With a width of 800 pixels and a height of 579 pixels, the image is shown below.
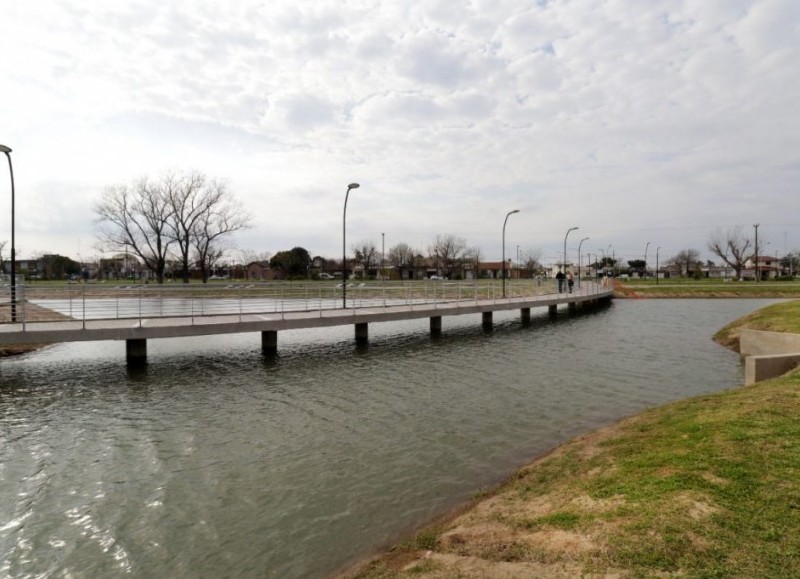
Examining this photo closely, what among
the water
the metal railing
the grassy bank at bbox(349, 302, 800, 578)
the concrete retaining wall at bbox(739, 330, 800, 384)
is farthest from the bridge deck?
the grassy bank at bbox(349, 302, 800, 578)

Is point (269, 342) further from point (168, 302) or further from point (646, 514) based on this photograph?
point (646, 514)

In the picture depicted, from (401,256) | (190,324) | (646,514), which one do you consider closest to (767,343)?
(646,514)

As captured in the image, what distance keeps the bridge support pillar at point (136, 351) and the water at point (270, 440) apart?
50 centimetres

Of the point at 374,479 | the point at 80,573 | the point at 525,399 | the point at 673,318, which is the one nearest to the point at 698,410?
the point at 525,399

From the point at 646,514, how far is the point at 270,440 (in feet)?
23.5

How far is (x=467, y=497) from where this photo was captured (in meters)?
7.05

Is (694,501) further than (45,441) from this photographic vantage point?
No

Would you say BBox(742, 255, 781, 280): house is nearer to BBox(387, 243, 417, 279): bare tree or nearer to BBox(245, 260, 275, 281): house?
BBox(387, 243, 417, 279): bare tree

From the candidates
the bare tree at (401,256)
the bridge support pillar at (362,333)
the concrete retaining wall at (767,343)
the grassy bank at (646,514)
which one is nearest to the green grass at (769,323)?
the concrete retaining wall at (767,343)

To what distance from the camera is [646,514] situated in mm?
4723

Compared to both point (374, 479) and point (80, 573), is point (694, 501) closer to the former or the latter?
point (374, 479)

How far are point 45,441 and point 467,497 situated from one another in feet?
28.1

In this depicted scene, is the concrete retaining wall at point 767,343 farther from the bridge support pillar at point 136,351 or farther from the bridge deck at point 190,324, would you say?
the bridge support pillar at point 136,351

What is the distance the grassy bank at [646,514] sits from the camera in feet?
13.2
